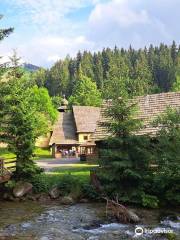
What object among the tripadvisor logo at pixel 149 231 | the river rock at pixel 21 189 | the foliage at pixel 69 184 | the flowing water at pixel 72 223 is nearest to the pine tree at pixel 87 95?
the foliage at pixel 69 184

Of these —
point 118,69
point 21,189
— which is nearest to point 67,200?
point 21,189

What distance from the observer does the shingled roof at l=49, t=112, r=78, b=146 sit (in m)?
64.8

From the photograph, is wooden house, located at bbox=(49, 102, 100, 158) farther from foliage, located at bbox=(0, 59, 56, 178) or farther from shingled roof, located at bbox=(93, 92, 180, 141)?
foliage, located at bbox=(0, 59, 56, 178)

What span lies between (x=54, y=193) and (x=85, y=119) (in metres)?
36.6

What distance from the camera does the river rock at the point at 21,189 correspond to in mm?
30878

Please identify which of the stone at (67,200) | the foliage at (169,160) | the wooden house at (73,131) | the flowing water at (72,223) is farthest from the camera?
the wooden house at (73,131)

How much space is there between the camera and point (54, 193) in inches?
1193

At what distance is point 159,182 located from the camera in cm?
2819

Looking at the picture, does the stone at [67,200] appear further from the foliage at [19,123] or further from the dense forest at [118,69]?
the dense forest at [118,69]

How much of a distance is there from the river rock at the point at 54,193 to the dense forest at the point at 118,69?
307 ft

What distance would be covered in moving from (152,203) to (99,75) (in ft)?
407

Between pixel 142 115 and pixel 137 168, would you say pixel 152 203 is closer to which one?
pixel 137 168

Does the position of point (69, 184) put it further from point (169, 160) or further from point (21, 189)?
point (169, 160)

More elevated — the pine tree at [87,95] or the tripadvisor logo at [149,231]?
the pine tree at [87,95]
